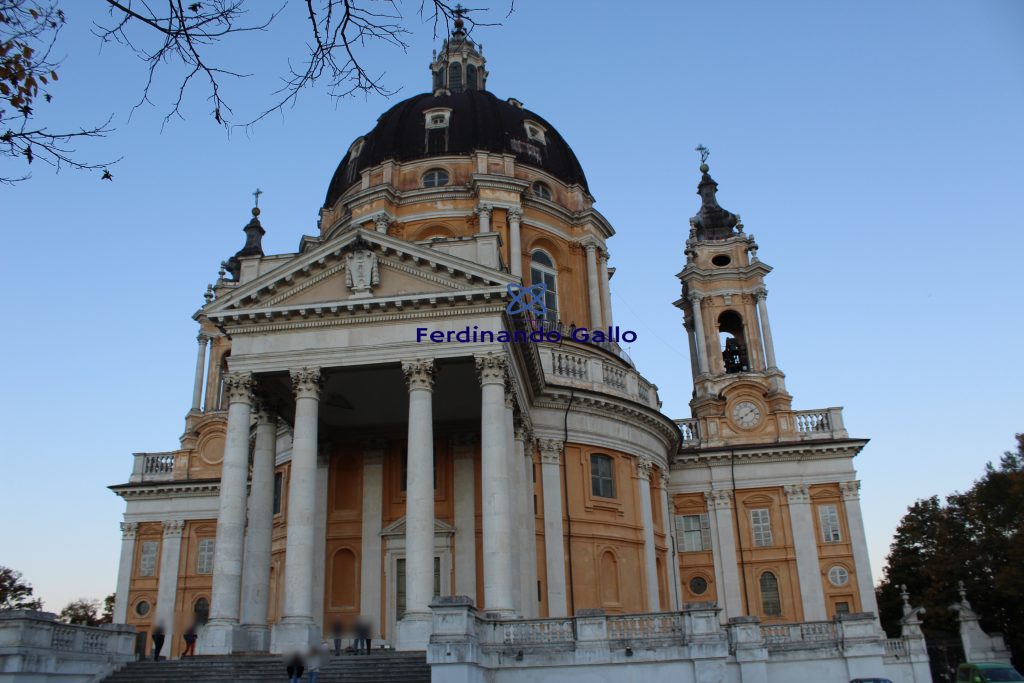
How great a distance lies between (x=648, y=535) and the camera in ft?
91.1

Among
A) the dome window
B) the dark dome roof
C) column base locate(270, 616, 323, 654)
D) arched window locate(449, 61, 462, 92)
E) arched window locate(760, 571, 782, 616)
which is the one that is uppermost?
arched window locate(449, 61, 462, 92)

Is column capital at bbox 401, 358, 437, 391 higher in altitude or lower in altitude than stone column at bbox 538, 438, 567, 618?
higher

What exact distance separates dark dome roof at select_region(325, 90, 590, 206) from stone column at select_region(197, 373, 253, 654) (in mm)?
15732

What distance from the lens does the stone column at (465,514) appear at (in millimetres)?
23906

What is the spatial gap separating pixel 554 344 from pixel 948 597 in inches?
1078

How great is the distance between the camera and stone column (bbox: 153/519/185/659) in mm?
37125

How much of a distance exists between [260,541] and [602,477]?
36.5ft

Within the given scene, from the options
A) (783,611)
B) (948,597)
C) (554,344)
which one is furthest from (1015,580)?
(554,344)

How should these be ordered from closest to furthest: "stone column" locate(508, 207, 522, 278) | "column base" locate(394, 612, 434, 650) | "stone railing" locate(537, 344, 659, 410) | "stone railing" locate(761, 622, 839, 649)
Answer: "column base" locate(394, 612, 434, 650)
"stone railing" locate(761, 622, 839, 649)
"stone railing" locate(537, 344, 659, 410)
"stone column" locate(508, 207, 522, 278)

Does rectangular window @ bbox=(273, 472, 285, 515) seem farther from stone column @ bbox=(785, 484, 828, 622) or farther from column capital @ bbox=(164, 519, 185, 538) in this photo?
stone column @ bbox=(785, 484, 828, 622)

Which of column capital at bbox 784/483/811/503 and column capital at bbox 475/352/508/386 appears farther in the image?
column capital at bbox 784/483/811/503

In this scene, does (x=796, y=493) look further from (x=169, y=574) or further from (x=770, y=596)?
(x=169, y=574)

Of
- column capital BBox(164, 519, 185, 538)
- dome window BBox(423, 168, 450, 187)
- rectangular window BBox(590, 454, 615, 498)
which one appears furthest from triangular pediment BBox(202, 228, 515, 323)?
column capital BBox(164, 519, 185, 538)

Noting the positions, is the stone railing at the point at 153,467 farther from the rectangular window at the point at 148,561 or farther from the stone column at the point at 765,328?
the stone column at the point at 765,328
